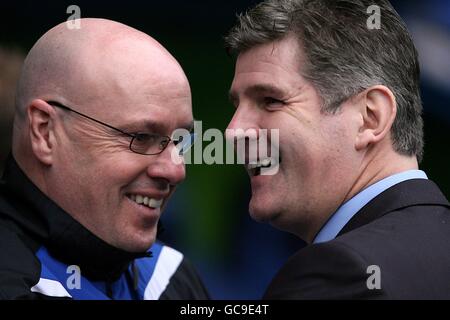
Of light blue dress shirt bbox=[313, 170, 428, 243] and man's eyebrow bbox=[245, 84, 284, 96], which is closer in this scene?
light blue dress shirt bbox=[313, 170, 428, 243]

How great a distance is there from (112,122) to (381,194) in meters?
1.01

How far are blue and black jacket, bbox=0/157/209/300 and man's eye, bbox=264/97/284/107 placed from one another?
0.77 metres

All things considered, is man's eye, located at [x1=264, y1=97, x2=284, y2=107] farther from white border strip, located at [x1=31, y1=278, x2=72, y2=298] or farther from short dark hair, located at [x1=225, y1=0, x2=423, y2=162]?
white border strip, located at [x1=31, y1=278, x2=72, y2=298]

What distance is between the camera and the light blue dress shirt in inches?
88.3

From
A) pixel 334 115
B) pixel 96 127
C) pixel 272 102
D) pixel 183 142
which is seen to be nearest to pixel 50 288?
pixel 96 127

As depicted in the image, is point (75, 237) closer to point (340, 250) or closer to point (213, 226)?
point (340, 250)

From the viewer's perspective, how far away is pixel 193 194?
5000 mm

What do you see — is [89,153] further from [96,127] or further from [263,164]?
[263,164]

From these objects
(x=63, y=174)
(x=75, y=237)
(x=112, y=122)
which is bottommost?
(x=75, y=237)

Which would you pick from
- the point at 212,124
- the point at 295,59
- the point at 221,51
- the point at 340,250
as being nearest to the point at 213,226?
the point at 212,124

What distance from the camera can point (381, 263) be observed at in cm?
188

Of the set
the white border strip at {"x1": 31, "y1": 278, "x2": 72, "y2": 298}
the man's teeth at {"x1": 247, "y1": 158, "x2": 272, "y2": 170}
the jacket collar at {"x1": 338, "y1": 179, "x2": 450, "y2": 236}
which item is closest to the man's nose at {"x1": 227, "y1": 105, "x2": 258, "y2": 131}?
the man's teeth at {"x1": 247, "y1": 158, "x2": 272, "y2": 170}

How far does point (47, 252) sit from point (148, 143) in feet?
1.69

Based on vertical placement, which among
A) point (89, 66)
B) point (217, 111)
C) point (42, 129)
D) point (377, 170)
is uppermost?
point (217, 111)
